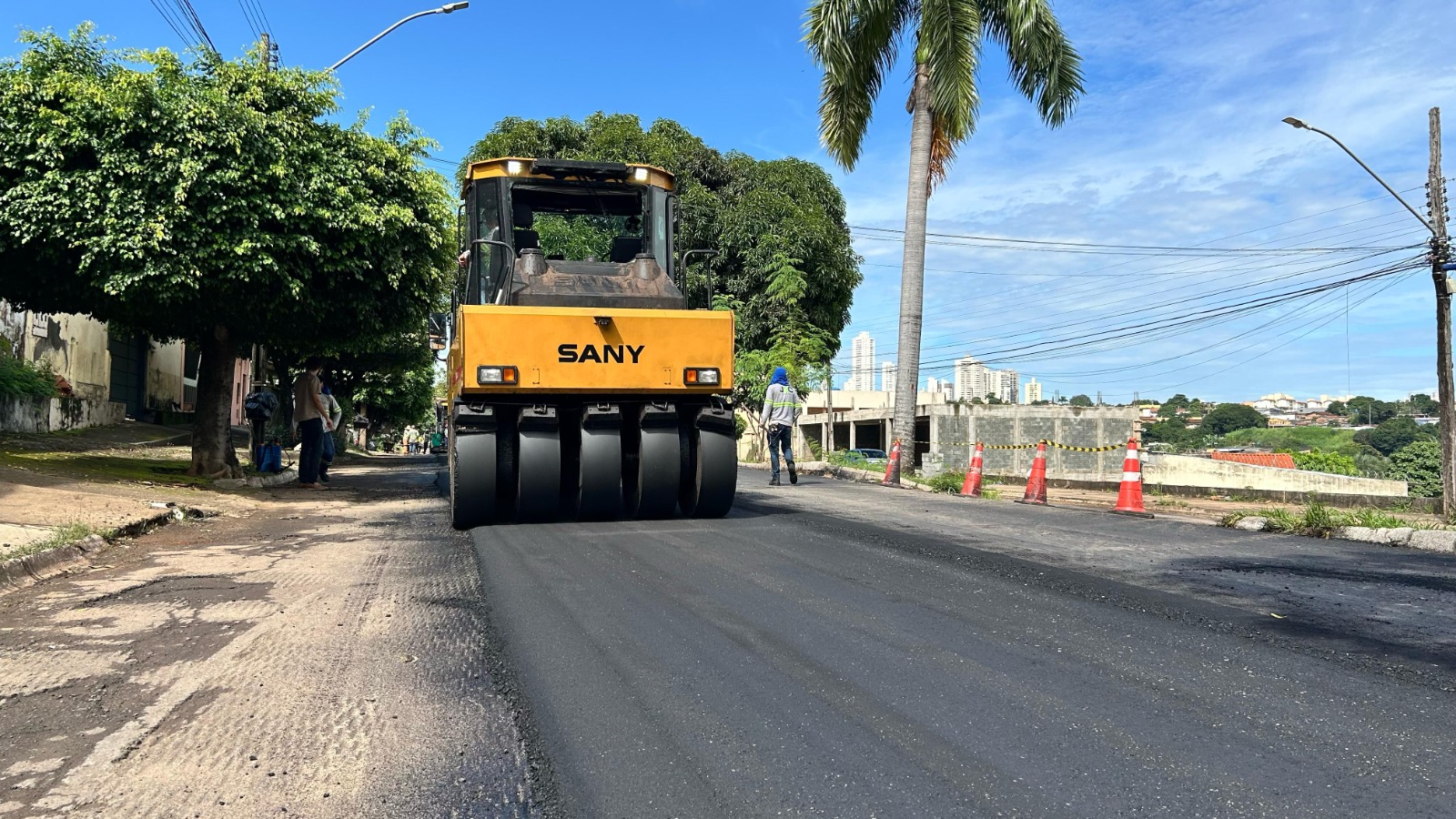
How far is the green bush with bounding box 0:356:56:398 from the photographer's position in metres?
19.8

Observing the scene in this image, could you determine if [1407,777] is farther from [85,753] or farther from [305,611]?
[305,611]

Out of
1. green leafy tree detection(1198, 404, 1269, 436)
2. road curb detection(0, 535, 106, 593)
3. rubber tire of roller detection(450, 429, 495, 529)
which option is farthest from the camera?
green leafy tree detection(1198, 404, 1269, 436)

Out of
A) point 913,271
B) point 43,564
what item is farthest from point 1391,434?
point 43,564

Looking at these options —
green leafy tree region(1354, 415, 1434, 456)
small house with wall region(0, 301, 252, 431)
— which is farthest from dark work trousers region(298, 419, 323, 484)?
green leafy tree region(1354, 415, 1434, 456)

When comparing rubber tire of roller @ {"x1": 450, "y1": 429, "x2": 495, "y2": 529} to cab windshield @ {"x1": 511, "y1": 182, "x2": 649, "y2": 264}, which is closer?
rubber tire of roller @ {"x1": 450, "y1": 429, "x2": 495, "y2": 529}

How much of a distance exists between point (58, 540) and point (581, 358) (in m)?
3.94

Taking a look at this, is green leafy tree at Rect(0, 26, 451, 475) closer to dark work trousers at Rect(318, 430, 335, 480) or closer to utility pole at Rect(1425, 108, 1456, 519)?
dark work trousers at Rect(318, 430, 335, 480)

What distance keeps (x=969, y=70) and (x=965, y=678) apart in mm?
16644

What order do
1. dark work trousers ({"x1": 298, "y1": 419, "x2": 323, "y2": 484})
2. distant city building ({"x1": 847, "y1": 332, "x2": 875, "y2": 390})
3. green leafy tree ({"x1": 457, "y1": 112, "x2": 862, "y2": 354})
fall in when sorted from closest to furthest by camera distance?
dark work trousers ({"x1": 298, "y1": 419, "x2": 323, "y2": 484}) < green leafy tree ({"x1": 457, "y1": 112, "x2": 862, "y2": 354}) < distant city building ({"x1": 847, "y1": 332, "x2": 875, "y2": 390})

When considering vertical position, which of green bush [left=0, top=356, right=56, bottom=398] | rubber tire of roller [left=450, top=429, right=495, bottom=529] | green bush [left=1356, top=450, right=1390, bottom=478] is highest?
green bush [left=0, top=356, right=56, bottom=398]

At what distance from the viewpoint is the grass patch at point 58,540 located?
6.36 m

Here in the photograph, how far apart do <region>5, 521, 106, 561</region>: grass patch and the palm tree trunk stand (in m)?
12.6

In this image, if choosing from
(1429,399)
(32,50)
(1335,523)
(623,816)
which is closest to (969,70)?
(1335,523)

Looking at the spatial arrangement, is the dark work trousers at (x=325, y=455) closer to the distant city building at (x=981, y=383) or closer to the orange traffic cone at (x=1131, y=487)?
the orange traffic cone at (x=1131, y=487)
